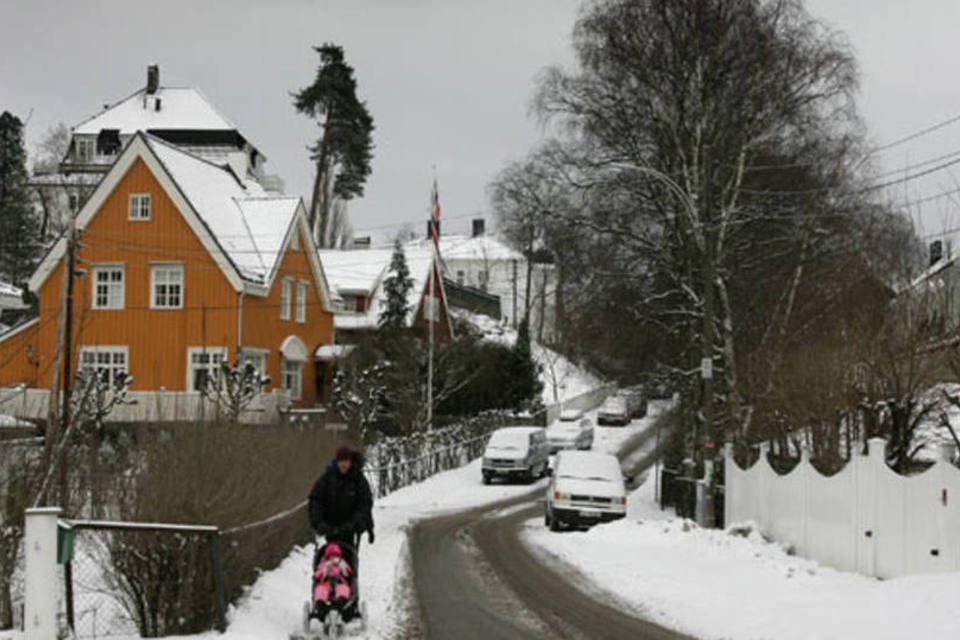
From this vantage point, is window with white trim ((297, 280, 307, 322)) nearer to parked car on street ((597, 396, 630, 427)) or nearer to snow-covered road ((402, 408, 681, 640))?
parked car on street ((597, 396, 630, 427))

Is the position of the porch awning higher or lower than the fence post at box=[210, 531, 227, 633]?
higher

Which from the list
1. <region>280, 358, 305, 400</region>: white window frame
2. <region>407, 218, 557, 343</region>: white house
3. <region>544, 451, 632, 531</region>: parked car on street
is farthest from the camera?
<region>407, 218, 557, 343</region>: white house

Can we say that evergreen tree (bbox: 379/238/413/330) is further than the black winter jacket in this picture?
Yes

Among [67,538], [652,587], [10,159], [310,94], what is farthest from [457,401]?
[67,538]

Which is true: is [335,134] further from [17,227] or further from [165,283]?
[165,283]

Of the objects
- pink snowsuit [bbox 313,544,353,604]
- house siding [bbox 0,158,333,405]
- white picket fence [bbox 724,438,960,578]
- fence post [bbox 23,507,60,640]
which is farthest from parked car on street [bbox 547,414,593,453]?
fence post [bbox 23,507,60,640]

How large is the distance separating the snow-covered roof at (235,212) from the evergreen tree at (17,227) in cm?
2193

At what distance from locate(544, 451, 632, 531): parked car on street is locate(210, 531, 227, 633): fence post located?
1507 centimetres

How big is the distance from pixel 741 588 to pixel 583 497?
10562 mm

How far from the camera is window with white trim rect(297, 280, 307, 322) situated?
49.4m

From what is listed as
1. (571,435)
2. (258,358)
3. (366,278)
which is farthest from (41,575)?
(366,278)

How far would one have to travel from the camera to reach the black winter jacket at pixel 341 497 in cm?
1101

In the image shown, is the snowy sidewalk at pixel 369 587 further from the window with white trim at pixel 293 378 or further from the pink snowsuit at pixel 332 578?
the window with white trim at pixel 293 378

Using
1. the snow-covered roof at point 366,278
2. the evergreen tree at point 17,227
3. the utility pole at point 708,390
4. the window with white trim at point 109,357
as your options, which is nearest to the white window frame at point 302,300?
the snow-covered roof at point 366,278
